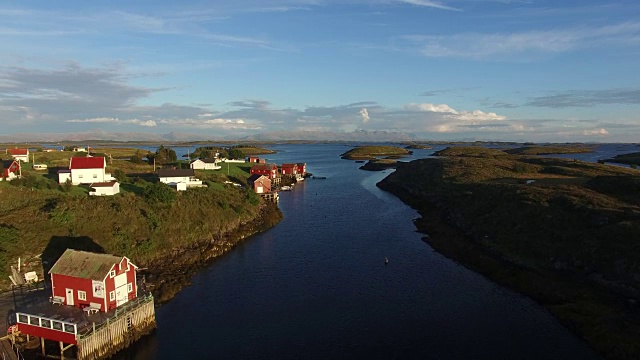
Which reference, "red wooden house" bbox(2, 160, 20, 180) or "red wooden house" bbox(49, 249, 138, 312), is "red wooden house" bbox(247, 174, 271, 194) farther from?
"red wooden house" bbox(49, 249, 138, 312)

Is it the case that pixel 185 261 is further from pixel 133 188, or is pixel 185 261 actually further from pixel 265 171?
pixel 265 171

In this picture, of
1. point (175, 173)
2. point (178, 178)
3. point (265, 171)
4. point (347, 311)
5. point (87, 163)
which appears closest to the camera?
point (347, 311)

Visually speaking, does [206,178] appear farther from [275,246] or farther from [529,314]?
[529,314]

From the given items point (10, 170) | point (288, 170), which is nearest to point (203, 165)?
point (288, 170)

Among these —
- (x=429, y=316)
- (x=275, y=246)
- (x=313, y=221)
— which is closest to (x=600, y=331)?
(x=429, y=316)

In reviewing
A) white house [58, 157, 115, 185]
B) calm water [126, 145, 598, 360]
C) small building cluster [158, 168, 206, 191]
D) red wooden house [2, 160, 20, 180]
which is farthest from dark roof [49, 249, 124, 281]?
small building cluster [158, 168, 206, 191]
